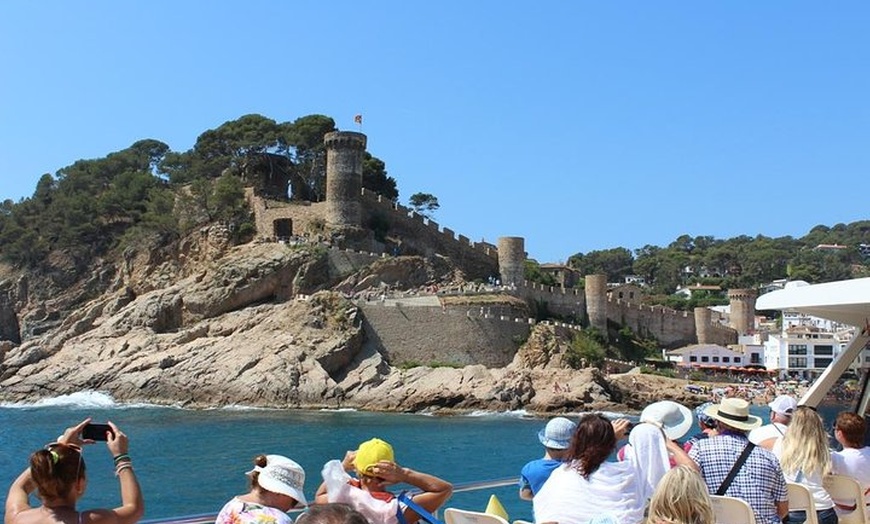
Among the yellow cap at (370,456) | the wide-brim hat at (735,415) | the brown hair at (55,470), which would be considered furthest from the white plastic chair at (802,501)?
the brown hair at (55,470)

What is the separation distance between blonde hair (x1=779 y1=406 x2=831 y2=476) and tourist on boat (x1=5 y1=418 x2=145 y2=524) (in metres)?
3.60

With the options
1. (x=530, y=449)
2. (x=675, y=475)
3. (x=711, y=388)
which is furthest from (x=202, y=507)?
(x=711, y=388)

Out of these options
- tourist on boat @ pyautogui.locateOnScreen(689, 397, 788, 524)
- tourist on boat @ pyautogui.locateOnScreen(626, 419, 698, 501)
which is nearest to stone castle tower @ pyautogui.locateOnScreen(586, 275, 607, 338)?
tourist on boat @ pyautogui.locateOnScreen(689, 397, 788, 524)

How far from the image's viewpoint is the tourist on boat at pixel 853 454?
5652 mm

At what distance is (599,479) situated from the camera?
4.35 meters

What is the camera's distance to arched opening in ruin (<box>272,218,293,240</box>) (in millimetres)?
47156

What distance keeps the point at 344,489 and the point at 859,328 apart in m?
5.15

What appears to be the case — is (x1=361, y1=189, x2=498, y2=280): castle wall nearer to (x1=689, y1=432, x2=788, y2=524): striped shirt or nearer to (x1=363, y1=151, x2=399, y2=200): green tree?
(x1=363, y1=151, x2=399, y2=200): green tree

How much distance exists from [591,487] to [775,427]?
80.2 inches

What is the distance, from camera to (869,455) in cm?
570

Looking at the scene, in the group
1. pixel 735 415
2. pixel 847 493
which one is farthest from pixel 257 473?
pixel 847 493

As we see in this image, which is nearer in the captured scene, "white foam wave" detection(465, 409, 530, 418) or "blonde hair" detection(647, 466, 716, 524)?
"blonde hair" detection(647, 466, 716, 524)

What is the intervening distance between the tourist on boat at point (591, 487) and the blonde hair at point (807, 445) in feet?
4.34

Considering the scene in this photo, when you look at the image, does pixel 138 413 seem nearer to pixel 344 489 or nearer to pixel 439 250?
pixel 439 250
